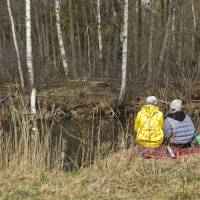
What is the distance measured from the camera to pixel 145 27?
25.2 m

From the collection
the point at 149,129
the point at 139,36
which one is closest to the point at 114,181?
the point at 149,129

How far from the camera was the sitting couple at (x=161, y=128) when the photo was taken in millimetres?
7863

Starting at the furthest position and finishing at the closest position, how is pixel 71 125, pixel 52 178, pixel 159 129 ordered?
1. pixel 71 125
2. pixel 159 129
3. pixel 52 178

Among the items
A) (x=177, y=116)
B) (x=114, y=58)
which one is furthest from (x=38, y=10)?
(x=177, y=116)

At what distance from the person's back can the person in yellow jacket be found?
5.8 inches

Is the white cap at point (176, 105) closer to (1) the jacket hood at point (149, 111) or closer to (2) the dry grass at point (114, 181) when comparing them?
(1) the jacket hood at point (149, 111)

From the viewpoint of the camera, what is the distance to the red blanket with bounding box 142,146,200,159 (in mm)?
7433

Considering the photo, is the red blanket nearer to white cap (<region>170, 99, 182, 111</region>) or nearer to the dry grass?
the dry grass

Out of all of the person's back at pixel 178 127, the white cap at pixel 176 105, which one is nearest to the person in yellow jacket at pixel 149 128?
the person's back at pixel 178 127

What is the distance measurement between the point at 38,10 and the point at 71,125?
586 inches

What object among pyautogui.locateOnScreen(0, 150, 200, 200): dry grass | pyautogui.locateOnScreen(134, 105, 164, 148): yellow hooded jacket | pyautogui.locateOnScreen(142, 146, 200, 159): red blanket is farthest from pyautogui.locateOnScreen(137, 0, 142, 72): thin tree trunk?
pyautogui.locateOnScreen(0, 150, 200, 200): dry grass

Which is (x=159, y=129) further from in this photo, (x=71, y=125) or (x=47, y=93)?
(x=47, y=93)

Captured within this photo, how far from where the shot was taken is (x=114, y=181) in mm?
5855

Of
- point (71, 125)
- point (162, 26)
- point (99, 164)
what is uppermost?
point (162, 26)
